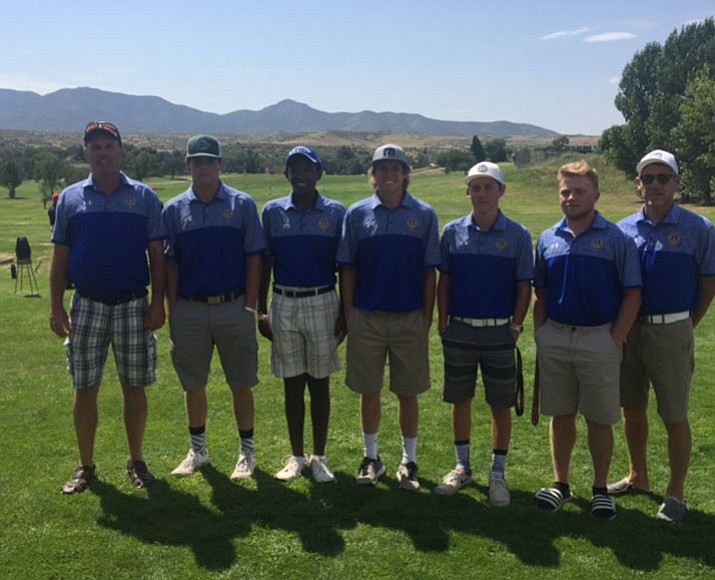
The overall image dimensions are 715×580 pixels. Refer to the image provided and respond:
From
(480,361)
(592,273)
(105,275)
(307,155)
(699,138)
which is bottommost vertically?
(480,361)

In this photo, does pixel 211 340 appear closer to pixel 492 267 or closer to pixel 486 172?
pixel 492 267

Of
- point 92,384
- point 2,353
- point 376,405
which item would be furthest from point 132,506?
point 2,353

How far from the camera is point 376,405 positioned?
197 inches

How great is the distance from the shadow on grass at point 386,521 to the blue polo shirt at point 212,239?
1499 mm

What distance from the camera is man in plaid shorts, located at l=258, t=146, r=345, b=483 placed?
15.7 ft

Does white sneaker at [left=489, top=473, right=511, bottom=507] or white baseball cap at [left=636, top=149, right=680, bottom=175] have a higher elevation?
white baseball cap at [left=636, top=149, right=680, bottom=175]

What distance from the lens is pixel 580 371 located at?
4.31 meters

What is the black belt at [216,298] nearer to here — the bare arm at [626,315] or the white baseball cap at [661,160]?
the bare arm at [626,315]

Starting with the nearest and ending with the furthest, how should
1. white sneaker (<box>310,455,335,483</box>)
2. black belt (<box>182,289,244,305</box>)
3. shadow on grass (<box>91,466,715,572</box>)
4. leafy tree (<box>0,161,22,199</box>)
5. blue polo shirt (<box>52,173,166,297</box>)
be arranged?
shadow on grass (<box>91,466,715,572</box>) < blue polo shirt (<box>52,173,166,297</box>) < black belt (<box>182,289,244,305</box>) < white sneaker (<box>310,455,335,483</box>) < leafy tree (<box>0,161,22,199</box>)

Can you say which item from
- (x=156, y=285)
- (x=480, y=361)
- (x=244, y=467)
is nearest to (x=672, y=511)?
(x=480, y=361)

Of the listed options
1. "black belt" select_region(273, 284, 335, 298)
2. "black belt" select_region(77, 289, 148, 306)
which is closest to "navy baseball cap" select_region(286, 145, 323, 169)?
"black belt" select_region(273, 284, 335, 298)

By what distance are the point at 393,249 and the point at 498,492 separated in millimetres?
1836

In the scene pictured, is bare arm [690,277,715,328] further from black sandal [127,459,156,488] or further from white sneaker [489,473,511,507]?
black sandal [127,459,156,488]

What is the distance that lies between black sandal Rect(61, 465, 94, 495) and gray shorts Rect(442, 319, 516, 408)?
2701 mm
